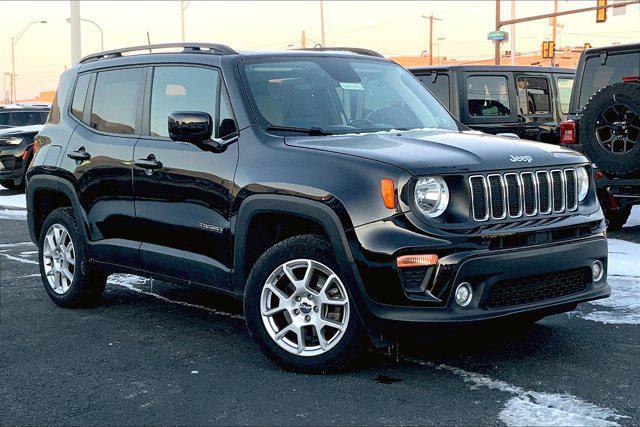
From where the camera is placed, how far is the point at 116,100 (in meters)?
Answer: 6.52

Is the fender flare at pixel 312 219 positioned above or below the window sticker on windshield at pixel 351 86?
below

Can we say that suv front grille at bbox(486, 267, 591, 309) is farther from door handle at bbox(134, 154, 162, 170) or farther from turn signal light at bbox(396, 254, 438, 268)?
door handle at bbox(134, 154, 162, 170)

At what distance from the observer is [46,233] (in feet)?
23.5

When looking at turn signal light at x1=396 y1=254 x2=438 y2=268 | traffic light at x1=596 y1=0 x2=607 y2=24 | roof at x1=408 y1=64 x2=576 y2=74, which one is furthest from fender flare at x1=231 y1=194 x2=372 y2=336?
traffic light at x1=596 y1=0 x2=607 y2=24

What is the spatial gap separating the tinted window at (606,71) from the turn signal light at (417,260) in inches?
262

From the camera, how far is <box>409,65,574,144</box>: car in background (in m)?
11.7

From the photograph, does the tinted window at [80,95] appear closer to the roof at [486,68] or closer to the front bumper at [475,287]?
the front bumper at [475,287]

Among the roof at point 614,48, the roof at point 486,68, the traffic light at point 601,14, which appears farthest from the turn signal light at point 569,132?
the traffic light at point 601,14

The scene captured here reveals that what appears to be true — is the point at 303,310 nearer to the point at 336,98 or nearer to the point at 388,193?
the point at 388,193

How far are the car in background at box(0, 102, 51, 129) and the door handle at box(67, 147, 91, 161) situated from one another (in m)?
14.7

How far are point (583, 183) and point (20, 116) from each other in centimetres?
1775

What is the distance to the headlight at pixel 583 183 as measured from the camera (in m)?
5.27

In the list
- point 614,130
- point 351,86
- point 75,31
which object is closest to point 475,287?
point 351,86

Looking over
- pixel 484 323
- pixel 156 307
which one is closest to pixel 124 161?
pixel 156 307
